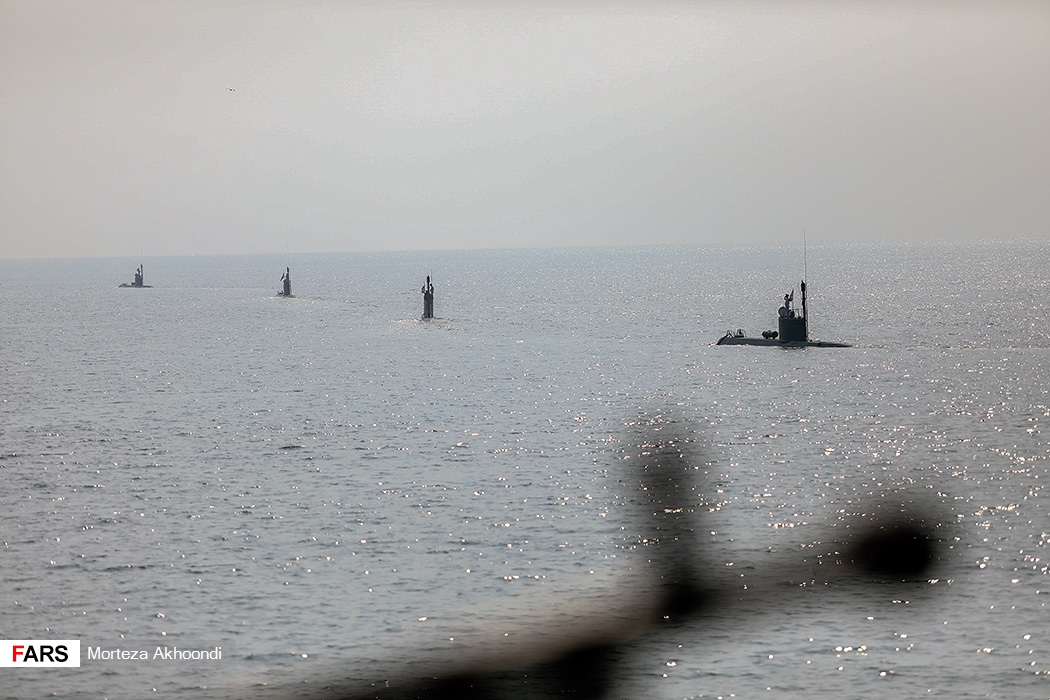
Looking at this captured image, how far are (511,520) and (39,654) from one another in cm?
1769

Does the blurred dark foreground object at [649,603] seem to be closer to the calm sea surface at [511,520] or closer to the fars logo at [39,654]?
the calm sea surface at [511,520]

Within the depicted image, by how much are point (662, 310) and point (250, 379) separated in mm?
92827

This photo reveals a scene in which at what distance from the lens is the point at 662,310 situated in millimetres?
179875

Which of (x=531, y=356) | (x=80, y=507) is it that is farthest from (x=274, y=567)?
(x=531, y=356)

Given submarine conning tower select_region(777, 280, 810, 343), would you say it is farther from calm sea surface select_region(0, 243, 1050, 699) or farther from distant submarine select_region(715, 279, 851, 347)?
calm sea surface select_region(0, 243, 1050, 699)

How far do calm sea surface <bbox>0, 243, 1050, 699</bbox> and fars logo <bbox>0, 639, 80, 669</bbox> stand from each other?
48 cm

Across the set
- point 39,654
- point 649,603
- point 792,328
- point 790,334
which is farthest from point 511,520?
point 790,334

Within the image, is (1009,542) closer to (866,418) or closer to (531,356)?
(866,418)

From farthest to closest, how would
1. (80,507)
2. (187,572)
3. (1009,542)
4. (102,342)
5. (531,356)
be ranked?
(102,342)
(531,356)
(80,507)
(1009,542)
(187,572)

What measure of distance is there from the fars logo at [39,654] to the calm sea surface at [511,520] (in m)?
0.48

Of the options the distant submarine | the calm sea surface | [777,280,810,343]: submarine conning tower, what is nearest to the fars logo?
the calm sea surface

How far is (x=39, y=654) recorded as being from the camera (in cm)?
3094

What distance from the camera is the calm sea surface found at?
101ft

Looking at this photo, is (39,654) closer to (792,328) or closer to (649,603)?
(649,603)
